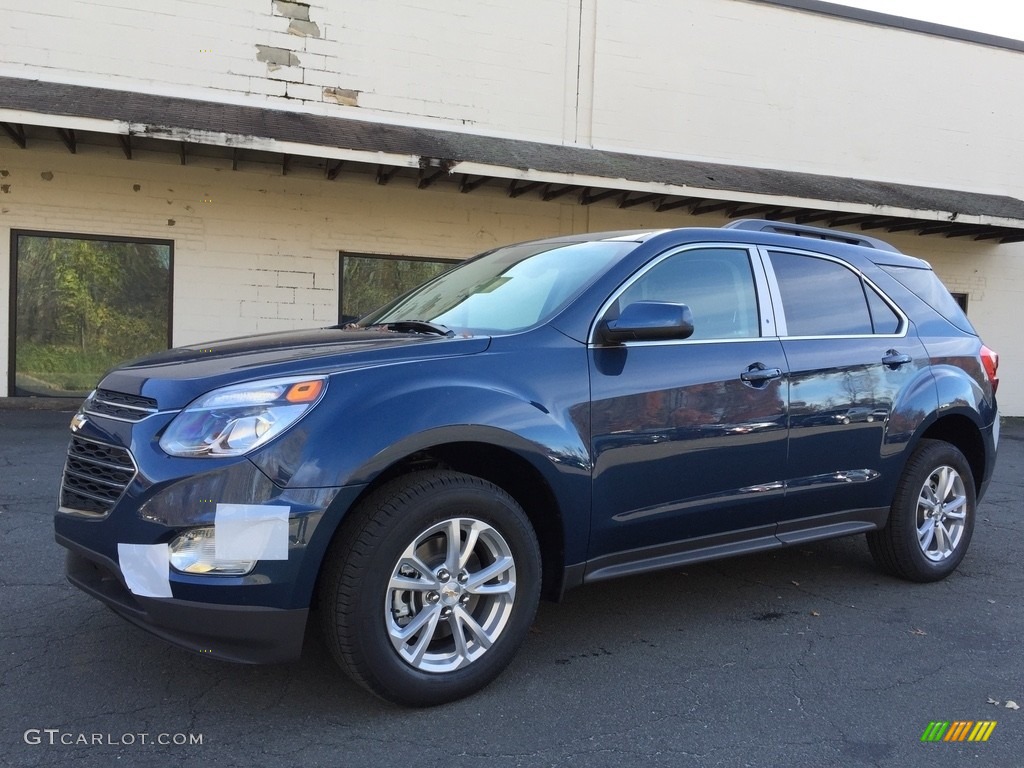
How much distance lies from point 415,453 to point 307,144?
6.94 meters

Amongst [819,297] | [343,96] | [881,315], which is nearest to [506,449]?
[819,297]

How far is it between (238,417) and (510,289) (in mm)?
1507

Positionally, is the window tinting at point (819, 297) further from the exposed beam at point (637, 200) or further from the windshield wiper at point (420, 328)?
the exposed beam at point (637, 200)

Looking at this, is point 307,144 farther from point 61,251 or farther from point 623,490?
point 623,490

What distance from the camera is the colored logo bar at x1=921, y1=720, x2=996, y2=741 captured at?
9.61 feet

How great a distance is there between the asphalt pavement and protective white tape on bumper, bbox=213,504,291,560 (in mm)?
638

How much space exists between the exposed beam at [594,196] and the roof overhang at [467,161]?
50 mm

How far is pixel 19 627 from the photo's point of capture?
3.60m

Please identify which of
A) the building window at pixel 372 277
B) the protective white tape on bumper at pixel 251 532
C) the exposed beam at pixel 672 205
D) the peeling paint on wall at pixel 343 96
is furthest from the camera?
the exposed beam at pixel 672 205

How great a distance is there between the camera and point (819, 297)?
4.26m

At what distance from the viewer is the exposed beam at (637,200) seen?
38.8ft

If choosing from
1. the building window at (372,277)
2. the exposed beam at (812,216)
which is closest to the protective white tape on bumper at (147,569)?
the building window at (372,277)

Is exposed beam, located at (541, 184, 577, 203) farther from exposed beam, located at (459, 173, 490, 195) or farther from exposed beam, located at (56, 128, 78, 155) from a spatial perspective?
exposed beam, located at (56, 128, 78, 155)

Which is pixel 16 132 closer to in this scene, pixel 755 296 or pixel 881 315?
pixel 755 296
